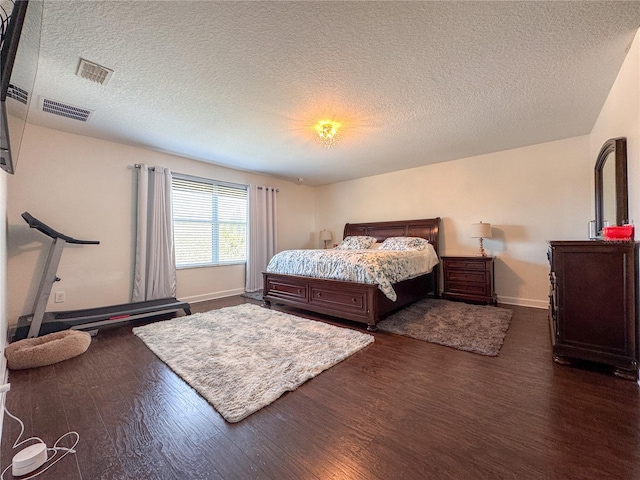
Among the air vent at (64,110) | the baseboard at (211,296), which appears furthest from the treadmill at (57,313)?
the air vent at (64,110)

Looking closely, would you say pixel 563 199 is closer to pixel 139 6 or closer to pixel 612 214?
pixel 612 214

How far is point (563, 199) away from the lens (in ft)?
11.9

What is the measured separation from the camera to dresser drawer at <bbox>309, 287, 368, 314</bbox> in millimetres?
3033

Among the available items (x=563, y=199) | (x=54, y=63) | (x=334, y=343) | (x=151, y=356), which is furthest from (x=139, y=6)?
(x=563, y=199)

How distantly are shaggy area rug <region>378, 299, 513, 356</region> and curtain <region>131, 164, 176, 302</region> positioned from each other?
10.7 ft

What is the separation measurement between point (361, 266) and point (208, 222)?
3056mm

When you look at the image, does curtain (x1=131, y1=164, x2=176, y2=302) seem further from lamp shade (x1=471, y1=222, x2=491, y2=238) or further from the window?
lamp shade (x1=471, y1=222, x2=491, y2=238)

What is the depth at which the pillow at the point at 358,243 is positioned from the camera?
5051 millimetres

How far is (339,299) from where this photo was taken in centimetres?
323

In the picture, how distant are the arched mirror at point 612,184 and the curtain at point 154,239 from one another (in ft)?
17.0

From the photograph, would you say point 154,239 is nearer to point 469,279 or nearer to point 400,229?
point 400,229

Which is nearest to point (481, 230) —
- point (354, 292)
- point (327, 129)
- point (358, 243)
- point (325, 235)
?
point (358, 243)

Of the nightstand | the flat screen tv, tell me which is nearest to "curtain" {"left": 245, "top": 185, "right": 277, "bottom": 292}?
the nightstand

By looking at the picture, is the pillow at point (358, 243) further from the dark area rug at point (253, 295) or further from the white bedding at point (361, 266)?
the dark area rug at point (253, 295)
